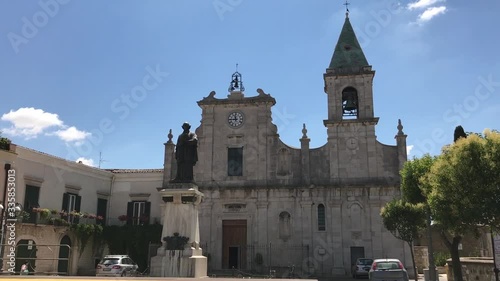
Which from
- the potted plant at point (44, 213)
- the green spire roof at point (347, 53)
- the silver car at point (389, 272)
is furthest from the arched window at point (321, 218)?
the potted plant at point (44, 213)

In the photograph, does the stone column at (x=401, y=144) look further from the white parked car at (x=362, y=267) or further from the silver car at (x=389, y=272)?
the silver car at (x=389, y=272)

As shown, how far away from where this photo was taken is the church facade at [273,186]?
29.9 m

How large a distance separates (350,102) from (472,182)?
1978 cm

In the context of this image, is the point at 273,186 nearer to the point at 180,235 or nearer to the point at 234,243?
the point at 234,243

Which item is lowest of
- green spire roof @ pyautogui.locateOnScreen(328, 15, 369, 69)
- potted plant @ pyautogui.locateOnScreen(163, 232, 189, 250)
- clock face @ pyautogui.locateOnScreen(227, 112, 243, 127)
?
potted plant @ pyautogui.locateOnScreen(163, 232, 189, 250)

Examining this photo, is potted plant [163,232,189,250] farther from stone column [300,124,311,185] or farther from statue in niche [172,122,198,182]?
stone column [300,124,311,185]

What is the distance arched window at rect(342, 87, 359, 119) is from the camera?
107 ft

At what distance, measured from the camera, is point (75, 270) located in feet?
99.1

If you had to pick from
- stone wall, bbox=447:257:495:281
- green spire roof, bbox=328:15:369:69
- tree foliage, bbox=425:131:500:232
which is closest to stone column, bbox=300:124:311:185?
green spire roof, bbox=328:15:369:69

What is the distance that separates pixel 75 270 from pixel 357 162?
20307mm

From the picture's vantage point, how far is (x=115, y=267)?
23766 millimetres

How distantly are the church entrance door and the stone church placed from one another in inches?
2.7

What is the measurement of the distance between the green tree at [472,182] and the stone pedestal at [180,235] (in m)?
8.15

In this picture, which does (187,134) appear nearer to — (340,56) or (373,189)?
(373,189)
